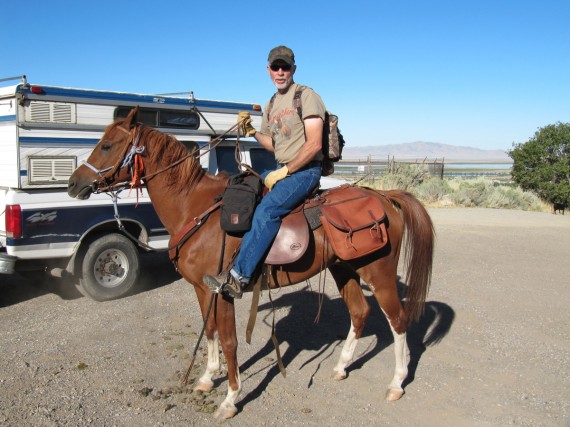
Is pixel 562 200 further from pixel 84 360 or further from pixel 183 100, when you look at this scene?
pixel 84 360

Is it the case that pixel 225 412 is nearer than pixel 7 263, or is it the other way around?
pixel 225 412

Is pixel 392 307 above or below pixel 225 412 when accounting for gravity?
above

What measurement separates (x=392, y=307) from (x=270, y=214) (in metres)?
1.43

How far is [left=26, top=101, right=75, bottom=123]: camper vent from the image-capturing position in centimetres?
640

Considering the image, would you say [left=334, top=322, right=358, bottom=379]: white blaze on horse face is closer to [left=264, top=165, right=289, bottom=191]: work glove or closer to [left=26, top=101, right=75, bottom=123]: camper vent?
[left=264, top=165, right=289, bottom=191]: work glove

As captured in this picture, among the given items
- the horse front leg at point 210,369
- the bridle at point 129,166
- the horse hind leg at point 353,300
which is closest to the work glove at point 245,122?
the bridle at point 129,166

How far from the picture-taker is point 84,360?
5.02m

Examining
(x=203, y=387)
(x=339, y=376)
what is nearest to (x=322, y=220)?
(x=339, y=376)

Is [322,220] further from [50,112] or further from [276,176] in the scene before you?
[50,112]

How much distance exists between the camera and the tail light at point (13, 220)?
6.18 meters

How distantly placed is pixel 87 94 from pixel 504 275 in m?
7.24

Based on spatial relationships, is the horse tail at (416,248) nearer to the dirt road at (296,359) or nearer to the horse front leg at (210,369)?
the dirt road at (296,359)

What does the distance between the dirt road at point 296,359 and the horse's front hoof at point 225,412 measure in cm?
8

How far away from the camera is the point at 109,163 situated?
13.7 feet
